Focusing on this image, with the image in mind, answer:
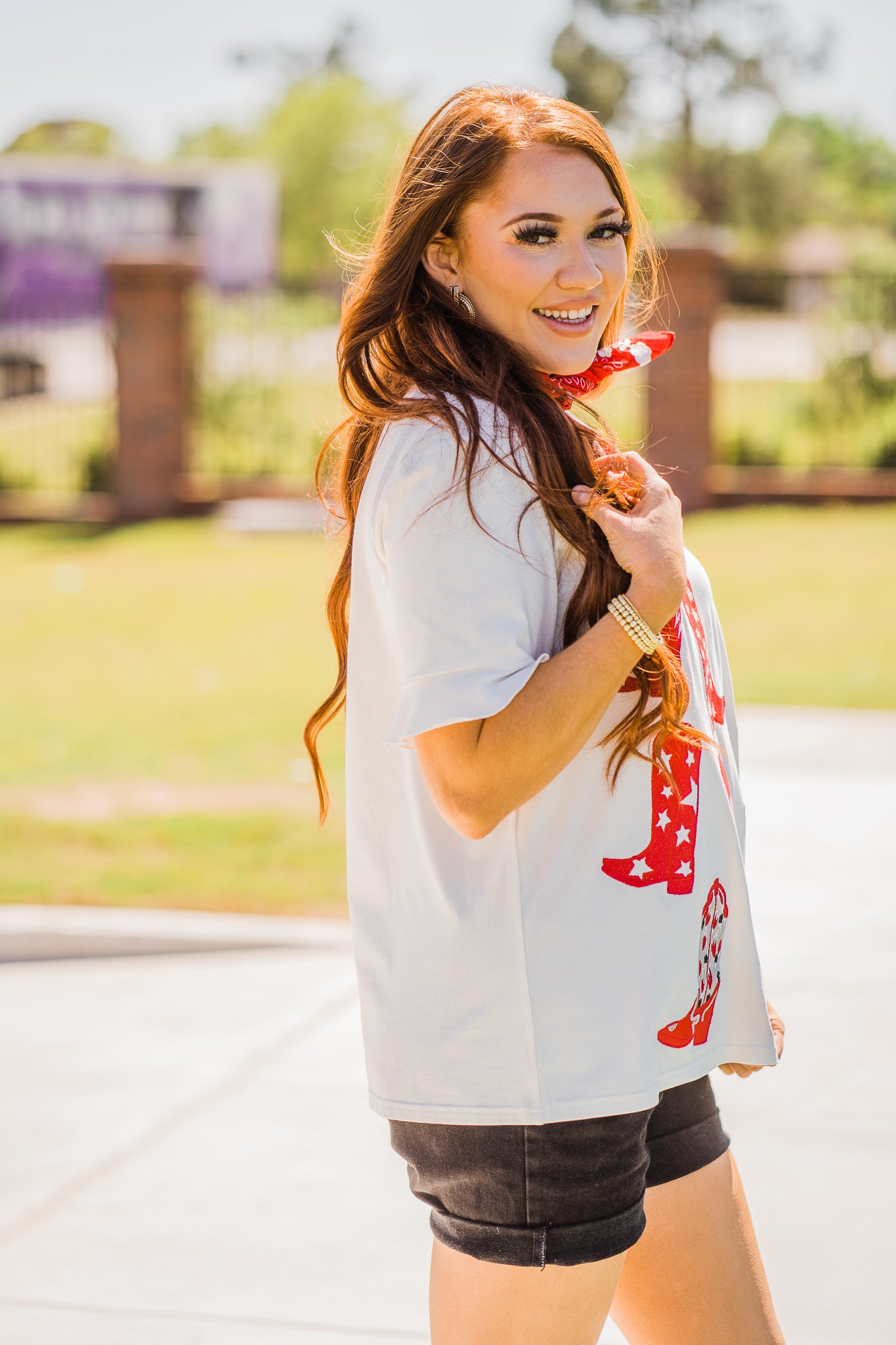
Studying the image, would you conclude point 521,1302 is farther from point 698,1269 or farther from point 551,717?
point 551,717

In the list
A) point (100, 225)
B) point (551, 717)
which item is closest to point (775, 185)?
point (100, 225)

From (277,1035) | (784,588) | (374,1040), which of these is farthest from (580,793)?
(784,588)

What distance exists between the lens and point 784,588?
39.8 ft

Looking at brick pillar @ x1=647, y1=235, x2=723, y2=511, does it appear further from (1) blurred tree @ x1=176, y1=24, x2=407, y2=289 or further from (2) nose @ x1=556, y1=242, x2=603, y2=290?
(1) blurred tree @ x1=176, y1=24, x2=407, y2=289

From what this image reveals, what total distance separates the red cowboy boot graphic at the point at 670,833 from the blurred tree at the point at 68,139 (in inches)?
3083

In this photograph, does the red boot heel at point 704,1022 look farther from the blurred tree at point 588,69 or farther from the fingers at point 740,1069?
the blurred tree at point 588,69

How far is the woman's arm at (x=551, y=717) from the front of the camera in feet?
5.28

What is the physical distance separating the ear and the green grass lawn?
44cm

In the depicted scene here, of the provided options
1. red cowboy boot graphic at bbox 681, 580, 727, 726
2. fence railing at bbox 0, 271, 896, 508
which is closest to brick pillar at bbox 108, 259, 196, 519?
fence railing at bbox 0, 271, 896, 508

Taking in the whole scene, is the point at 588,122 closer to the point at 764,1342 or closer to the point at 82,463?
the point at 764,1342

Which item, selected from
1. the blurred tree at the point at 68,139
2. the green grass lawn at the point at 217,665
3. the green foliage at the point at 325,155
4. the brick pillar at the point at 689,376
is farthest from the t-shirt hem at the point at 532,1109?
the blurred tree at the point at 68,139

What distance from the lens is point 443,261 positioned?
1.83 meters

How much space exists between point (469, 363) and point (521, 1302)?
3.26 feet

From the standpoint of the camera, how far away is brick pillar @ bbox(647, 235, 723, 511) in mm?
15633
